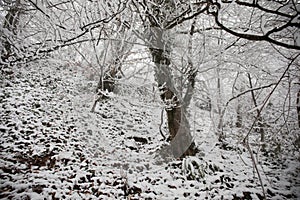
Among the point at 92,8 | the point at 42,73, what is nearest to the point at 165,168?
the point at 92,8

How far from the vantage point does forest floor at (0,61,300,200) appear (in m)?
3.10

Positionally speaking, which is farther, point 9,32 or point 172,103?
point 172,103

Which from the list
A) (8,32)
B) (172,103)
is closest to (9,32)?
(8,32)

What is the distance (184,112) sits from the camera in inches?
162

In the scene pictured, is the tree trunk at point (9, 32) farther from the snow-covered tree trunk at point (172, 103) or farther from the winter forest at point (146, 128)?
the snow-covered tree trunk at point (172, 103)

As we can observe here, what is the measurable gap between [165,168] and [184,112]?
1237 mm

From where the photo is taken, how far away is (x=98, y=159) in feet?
13.4

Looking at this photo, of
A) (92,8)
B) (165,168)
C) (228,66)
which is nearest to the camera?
(92,8)

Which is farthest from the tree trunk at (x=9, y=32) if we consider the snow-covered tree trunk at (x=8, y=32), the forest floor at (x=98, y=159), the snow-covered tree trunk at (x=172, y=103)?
the snow-covered tree trunk at (x=172, y=103)

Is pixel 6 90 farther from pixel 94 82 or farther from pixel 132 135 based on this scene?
pixel 132 135

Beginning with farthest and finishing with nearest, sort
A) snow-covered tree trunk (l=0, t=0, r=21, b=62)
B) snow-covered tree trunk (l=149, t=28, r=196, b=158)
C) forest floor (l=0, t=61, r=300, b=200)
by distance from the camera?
1. snow-covered tree trunk (l=149, t=28, r=196, b=158)
2. forest floor (l=0, t=61, r=300, b=200)
3. snow-covered tree trunk (l=0, t=0, r=21, b=62)

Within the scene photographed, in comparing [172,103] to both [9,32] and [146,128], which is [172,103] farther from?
[9,32]

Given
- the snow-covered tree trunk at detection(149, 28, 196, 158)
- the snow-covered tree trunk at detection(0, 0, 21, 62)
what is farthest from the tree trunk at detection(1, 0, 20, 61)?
the snow-covered tree trunk at detection(149, 28, 196, 158)

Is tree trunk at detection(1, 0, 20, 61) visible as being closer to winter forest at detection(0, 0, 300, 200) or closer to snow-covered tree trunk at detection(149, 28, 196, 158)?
winter forest at detection(0, 0, 300, 200)
